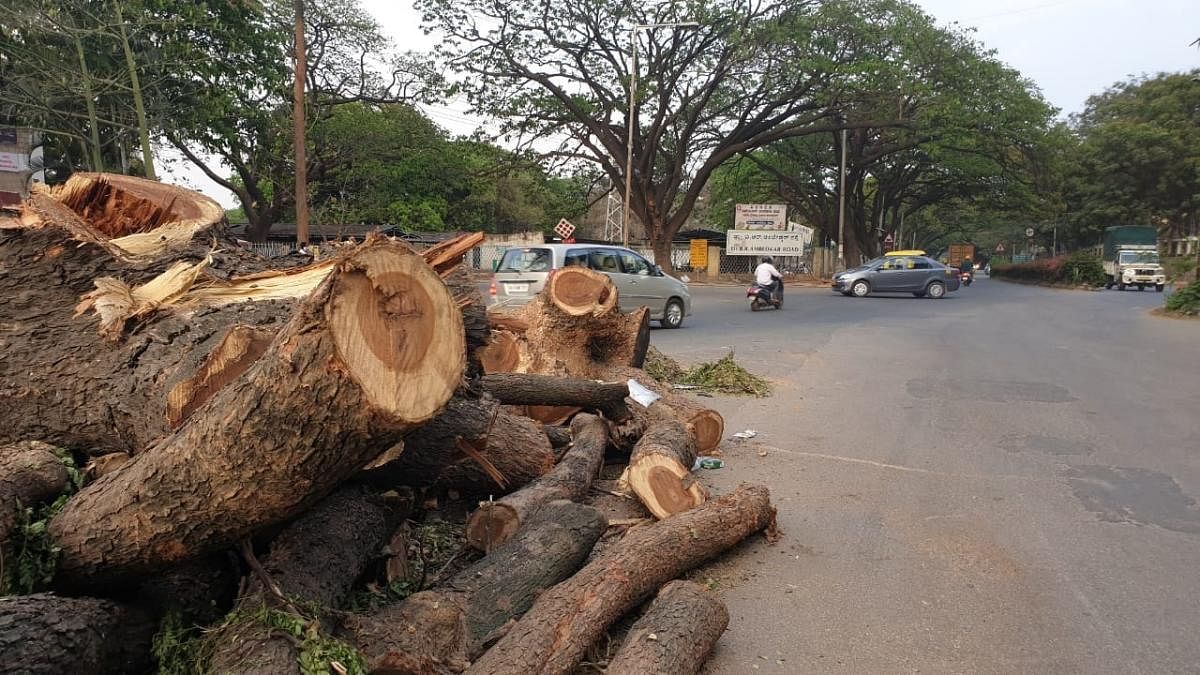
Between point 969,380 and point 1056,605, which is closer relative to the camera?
point 1056,605

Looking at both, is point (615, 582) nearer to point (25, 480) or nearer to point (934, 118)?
point (25, 480)

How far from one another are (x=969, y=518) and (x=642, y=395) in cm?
273

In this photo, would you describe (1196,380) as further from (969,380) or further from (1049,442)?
(1049,442)

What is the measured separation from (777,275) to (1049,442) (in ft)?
48.1

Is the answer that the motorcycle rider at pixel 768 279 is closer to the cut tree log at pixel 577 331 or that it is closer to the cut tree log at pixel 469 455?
the cut tree log at pixel 577 331

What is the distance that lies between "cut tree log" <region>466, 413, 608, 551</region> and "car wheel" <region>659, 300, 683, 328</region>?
11.0m

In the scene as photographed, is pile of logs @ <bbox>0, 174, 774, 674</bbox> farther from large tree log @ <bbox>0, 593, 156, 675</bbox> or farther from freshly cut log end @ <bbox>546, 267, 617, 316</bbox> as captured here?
freshly cut log end @ <bbox>546, 267, 617, 316</bbox>

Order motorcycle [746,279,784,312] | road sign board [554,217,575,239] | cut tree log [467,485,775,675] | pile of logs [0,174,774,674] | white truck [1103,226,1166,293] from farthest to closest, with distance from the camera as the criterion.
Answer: white truck [1103,226,1166,293], road sign board [554,217,575,239], motorcycle [746,279,784,312], cut tree log [467,485,775,675], pile of logs [0,174,774,674]

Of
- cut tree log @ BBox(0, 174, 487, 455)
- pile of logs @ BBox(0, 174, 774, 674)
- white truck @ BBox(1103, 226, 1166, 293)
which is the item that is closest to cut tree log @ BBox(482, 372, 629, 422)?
pile of logs @ BBox(0, 174, 774, 674)

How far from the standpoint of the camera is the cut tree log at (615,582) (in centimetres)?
297

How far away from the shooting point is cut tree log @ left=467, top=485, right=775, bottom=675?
9.76 ft

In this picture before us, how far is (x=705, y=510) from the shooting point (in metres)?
4.46

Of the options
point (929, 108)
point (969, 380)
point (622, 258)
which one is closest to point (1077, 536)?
point (969, 380)

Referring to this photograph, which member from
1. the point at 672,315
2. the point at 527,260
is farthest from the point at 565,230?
the point at 527,260
